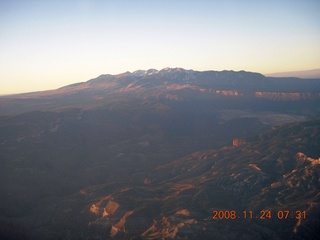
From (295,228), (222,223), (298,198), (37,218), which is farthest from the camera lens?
(37,218)

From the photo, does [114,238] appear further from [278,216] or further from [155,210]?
[278,216]

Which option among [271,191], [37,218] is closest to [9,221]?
[37,218]

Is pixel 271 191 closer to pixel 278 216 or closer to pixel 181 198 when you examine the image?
pixel 278 216

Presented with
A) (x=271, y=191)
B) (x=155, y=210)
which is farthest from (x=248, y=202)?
(x=155, y=210)

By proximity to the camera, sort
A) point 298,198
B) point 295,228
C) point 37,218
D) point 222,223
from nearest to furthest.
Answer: point 295,228
point 222,223
point 298,198
point 37,218

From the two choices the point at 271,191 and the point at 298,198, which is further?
the point at 271,191

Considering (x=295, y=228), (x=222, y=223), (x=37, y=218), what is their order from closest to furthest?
(x=295, y=228) → (x=222, y=223) → (x=37, y=218)
